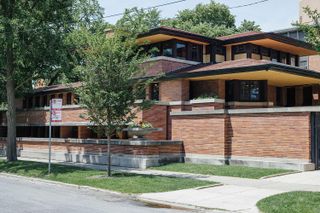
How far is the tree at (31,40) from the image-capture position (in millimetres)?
25812

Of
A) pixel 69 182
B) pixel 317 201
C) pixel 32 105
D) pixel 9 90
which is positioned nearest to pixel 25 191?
pixel 69 182

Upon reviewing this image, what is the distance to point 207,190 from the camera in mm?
16219

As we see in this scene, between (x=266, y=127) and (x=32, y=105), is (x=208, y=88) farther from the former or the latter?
(x=32, y=105)

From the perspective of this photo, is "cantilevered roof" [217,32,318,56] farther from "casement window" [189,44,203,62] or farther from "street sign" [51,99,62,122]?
"street sign" [51,99,62,122]

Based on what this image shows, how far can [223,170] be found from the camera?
2130 cm

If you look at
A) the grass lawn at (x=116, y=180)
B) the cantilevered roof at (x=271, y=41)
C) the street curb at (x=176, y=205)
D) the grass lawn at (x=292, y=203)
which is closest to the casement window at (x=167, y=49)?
the cantilevered roof at (x=271, y=41)

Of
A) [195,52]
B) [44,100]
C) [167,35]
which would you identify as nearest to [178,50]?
[195,52]

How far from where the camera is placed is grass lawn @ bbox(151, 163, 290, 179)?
20.0 m

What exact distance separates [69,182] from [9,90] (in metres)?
11.9

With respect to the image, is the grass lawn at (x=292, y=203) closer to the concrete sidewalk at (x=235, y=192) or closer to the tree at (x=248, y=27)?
the concrete sidewalk at (x=235, y=192)

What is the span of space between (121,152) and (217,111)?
224 inches

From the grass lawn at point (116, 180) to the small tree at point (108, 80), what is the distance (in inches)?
87.3

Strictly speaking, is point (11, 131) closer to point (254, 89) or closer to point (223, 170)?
point (223, 170)

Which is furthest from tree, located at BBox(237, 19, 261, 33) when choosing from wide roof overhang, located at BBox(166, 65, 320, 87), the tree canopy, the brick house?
wide roof overhang, located at BBox(166, 65, 320, 87)
